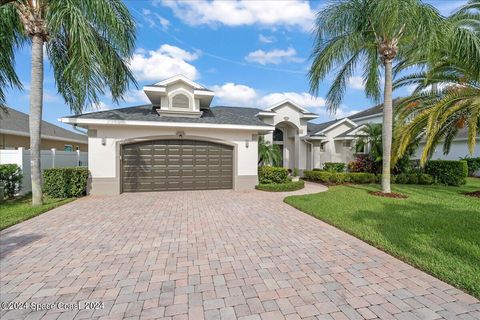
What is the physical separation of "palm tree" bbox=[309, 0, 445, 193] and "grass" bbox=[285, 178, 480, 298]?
8.59 ft

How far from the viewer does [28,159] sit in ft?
34.6

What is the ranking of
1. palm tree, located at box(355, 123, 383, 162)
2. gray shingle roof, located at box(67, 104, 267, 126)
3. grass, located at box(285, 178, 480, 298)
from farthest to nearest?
palm tree, located at box(355, 123, 383, 162), gray shingle roof, located at box(67, 104, 267, 126), grass, located at box(285, 178, 480, 298)

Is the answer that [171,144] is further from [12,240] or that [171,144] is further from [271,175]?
[12,240]

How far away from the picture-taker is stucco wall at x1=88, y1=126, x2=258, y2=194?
1072 centimetres

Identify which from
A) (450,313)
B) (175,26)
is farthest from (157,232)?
(175,26)

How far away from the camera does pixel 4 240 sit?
499cm

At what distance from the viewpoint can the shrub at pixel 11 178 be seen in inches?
365

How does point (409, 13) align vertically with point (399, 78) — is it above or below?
above

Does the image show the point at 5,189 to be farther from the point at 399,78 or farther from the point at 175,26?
the point at 399,78

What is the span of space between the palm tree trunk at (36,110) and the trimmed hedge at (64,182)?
1.58 metres

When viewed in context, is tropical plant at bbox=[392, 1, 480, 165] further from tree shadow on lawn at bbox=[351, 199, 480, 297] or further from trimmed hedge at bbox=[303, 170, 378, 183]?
trimmed hedge at bbox=[303, 170, 378, 183]

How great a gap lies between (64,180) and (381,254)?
11.3m

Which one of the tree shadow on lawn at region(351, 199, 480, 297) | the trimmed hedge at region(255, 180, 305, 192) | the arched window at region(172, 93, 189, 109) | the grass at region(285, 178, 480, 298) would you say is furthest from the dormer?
the tree shadow on lawn at region(351, 199, 480, 297)

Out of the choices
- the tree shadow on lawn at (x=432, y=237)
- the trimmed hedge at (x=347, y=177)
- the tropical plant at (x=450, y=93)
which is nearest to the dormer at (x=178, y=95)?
the trimmed hedge at (x=347, y=177)
